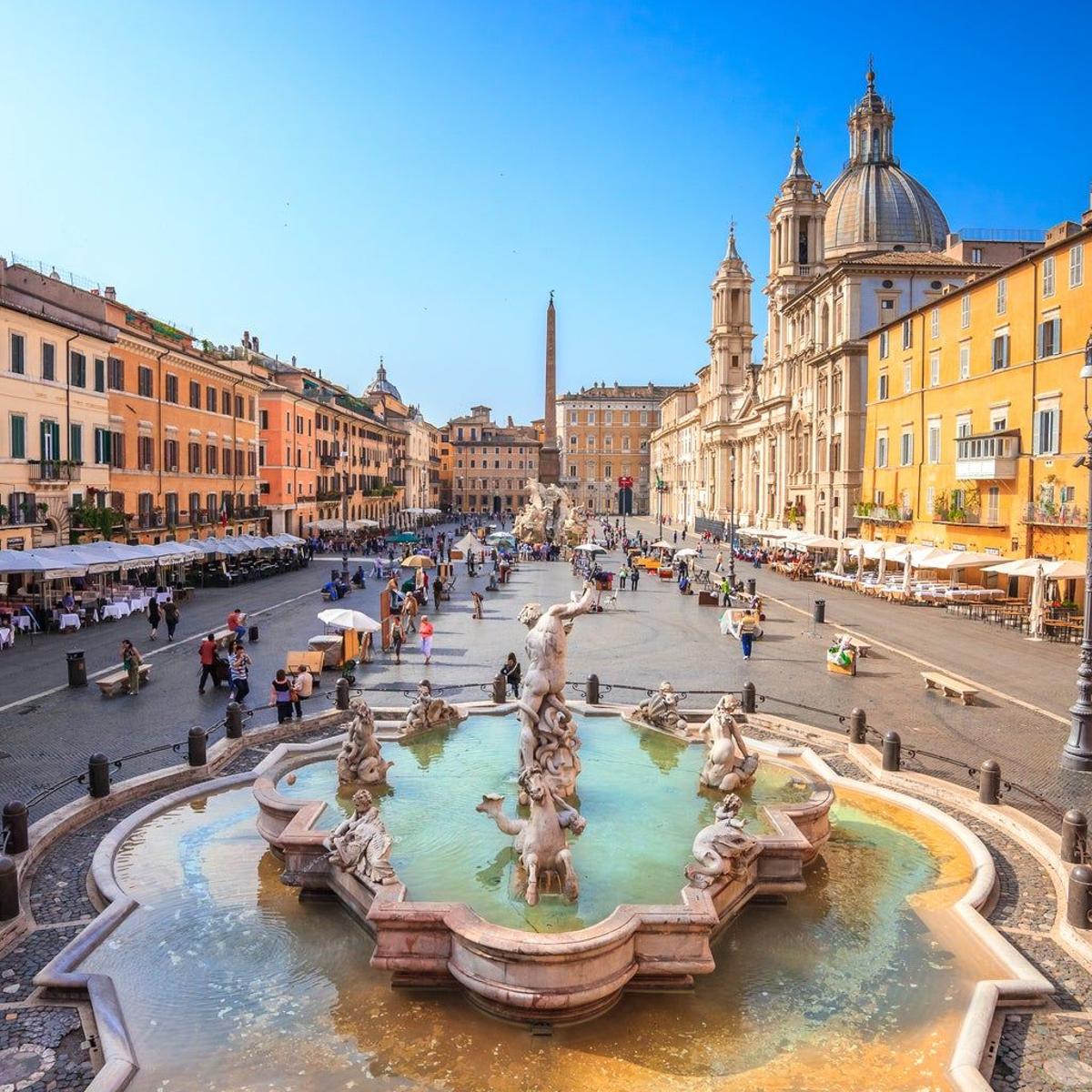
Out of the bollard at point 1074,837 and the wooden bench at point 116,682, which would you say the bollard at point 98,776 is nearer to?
the bollard at point 1074,837

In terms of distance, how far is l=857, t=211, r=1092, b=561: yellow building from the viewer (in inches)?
1101

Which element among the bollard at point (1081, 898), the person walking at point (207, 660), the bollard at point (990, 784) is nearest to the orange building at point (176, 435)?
the person walking at point (207, 660)

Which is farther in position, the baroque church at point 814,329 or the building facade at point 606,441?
the building facade at point 606,441

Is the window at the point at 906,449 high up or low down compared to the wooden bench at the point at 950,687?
up

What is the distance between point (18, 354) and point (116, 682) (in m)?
15.5

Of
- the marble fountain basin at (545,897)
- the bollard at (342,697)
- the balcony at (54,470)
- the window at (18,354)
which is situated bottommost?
the marble fountain basin at (545,897)

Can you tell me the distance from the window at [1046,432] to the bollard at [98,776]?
91.1 ft

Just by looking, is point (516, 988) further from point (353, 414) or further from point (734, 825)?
point (353, 414)

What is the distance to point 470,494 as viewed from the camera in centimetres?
12656

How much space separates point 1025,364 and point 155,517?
3177 cm

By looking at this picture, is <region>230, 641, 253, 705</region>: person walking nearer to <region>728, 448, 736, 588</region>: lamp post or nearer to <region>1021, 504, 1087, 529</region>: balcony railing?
<region>728, 448, 736, 588</region>: lamp post

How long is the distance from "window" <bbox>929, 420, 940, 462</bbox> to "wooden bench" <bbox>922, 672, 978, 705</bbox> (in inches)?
834

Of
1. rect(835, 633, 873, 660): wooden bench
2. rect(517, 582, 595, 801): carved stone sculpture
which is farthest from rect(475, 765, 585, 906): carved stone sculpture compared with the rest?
rect(835, 633, 873, 660): wooden bench

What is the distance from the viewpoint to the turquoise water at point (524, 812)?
8219 mm
